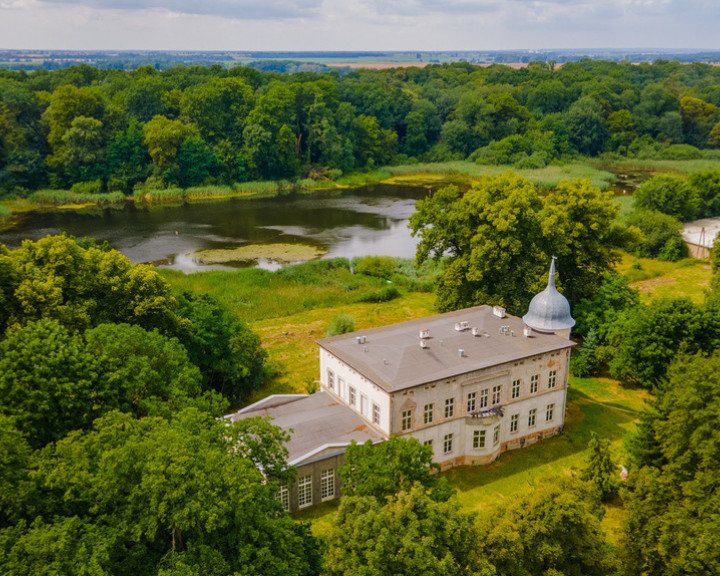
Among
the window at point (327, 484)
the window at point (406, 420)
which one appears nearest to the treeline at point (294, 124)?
the window at point (406, 420)

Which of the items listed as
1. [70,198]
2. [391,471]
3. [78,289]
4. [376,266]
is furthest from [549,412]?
[70,198]

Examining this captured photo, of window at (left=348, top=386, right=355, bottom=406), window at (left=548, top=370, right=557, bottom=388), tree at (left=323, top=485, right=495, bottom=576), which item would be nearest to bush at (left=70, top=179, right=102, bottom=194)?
window at (left=348, top=386, right=355, bottom=406)

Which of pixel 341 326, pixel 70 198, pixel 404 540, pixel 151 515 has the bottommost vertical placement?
pixel 341 326

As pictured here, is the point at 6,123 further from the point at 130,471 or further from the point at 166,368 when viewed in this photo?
the point at 130,471

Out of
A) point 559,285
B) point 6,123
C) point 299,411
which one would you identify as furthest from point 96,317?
point 6,123

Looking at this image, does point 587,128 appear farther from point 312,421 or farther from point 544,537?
Answer: point 544,537
